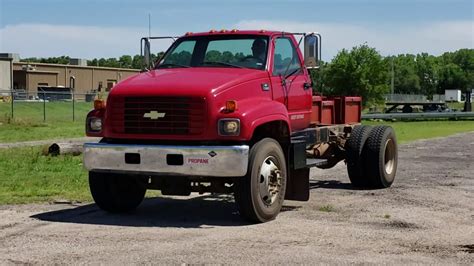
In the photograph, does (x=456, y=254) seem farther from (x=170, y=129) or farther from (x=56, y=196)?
(x=56, y=196)

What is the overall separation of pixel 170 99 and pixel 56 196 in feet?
11.3

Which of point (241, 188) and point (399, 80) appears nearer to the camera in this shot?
point (241, 188)

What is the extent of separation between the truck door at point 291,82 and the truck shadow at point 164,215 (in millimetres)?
1566

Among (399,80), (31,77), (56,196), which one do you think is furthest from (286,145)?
(399,80)

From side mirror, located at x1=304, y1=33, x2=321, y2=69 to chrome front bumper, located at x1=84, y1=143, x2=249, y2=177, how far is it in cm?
216

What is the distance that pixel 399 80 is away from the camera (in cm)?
17475

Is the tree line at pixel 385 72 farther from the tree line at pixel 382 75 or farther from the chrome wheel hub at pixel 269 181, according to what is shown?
the chrome wheel hub at pixel 269 181

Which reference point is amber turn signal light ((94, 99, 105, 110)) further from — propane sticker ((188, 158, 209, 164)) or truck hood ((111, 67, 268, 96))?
propane sticker ((188, 158, 209, 164))

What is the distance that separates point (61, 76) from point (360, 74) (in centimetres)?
4985

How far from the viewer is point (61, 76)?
4291 inches

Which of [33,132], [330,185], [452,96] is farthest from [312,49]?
[452,96]

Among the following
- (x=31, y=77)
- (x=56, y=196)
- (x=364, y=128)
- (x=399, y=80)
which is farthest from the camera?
(x=399, y=80)

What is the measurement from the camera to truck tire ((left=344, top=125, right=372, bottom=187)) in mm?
11875

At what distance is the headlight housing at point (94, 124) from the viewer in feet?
28.4
